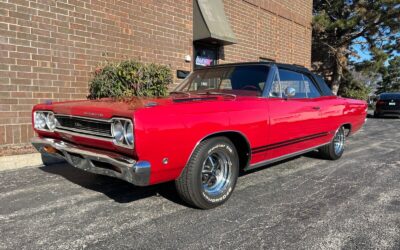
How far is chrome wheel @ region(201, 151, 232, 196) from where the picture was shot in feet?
11.6

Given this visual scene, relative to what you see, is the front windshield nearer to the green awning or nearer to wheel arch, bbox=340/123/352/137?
wheel arch, bbox=340/123/352/137

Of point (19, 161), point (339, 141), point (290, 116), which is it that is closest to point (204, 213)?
point (290, 116)

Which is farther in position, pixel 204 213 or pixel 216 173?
pixel 216 173

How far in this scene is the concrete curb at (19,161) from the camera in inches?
201


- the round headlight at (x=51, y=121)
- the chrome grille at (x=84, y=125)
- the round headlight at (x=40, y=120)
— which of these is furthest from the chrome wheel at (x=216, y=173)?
the round headlight at (x=40, y=120)

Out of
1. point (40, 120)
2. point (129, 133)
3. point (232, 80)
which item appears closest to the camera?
point (129, 133)

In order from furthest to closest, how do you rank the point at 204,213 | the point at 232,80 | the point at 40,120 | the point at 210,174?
the point at 232,80
the point at 40,120
the point at 210,174
the point at 204,213

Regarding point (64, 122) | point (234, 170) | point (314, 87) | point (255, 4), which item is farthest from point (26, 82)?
point (255, 4)

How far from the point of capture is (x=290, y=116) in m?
4.41

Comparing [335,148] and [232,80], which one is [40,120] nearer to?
[232,80]

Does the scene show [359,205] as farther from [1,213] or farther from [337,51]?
[337,51]

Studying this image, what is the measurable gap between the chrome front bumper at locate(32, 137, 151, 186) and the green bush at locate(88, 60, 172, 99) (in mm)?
2737

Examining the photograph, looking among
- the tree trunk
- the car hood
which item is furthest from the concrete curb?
the tree trunk

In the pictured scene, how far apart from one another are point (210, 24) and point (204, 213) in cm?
688
